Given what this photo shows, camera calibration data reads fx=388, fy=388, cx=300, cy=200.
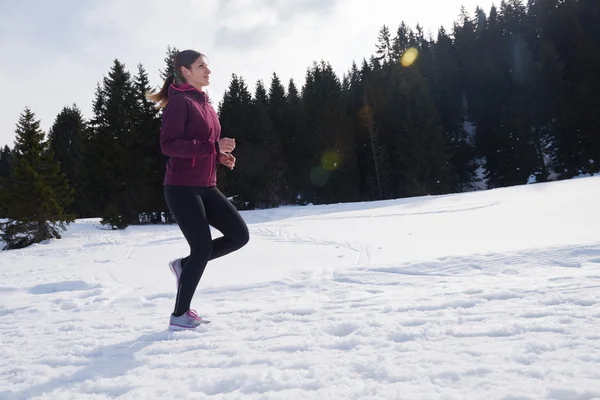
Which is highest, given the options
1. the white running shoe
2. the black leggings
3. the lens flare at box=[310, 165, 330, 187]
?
the lens flare at box=[310, 165, 330, 187]

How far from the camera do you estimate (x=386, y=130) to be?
35.3 meters

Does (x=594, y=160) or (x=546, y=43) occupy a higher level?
(x=546, y=43)

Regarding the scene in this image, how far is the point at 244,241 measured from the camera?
123 inches

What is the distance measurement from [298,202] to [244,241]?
103 ft

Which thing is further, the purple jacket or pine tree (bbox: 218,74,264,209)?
pine tree (bbox: 218,74,264,209)

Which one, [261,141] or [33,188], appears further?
[261,141]

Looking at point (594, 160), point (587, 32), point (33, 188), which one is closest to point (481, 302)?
point (33, 188)

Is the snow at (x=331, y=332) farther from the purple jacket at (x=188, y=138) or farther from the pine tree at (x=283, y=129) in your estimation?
the pine tree at (x=283, y=129)

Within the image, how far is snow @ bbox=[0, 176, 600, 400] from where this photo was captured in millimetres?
1744

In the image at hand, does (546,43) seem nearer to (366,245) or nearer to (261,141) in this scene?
(261,141)

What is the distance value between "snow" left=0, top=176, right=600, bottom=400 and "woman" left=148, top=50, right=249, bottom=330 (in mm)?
391

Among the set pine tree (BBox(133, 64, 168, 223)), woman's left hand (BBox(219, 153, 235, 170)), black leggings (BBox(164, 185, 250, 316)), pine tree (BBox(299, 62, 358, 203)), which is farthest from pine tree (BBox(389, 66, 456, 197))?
black leggings (BBox(164, 185, 250, 316))

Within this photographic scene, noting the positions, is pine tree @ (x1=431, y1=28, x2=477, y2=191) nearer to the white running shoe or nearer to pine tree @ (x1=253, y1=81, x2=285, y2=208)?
pine tree @ (x1=253, y1=81, x2=285, y2=208)

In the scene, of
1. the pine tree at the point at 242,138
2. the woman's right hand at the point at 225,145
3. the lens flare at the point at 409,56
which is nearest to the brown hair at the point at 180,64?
the woman's right hand at the point at 225,145
